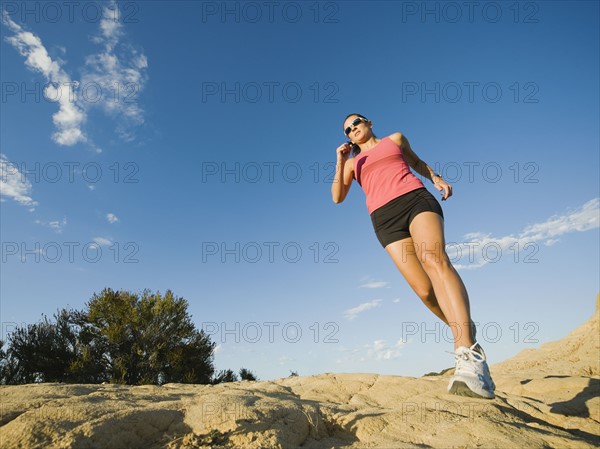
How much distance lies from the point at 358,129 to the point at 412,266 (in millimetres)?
1318

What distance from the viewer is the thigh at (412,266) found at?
2818mm

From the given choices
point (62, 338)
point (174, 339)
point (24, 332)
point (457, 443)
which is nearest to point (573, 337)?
point (457, 443)

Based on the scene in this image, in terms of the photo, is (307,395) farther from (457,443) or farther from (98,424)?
(98,424)

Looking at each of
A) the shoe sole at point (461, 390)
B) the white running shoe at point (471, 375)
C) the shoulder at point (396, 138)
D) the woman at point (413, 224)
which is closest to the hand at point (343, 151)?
the woman at point (413, 224)

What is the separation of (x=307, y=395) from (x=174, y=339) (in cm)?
1261

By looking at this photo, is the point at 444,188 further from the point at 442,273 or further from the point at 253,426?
the point at 253,426

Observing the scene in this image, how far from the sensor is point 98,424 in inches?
60.2

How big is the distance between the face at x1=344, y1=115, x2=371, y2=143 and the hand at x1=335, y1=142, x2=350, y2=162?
184mm

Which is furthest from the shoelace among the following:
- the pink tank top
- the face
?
the face

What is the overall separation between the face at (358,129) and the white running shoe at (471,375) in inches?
74.8

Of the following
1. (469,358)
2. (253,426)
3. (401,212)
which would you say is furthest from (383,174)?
(253,426)

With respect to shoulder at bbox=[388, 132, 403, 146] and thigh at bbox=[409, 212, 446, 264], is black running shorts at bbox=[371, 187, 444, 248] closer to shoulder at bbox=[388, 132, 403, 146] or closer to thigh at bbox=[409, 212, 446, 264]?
thigh at bbox=[409, 212, 446, 264]

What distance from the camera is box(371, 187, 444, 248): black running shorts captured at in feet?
8.79

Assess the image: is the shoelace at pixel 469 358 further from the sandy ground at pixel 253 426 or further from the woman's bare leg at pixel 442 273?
the sandy ground at pixel 253 426
